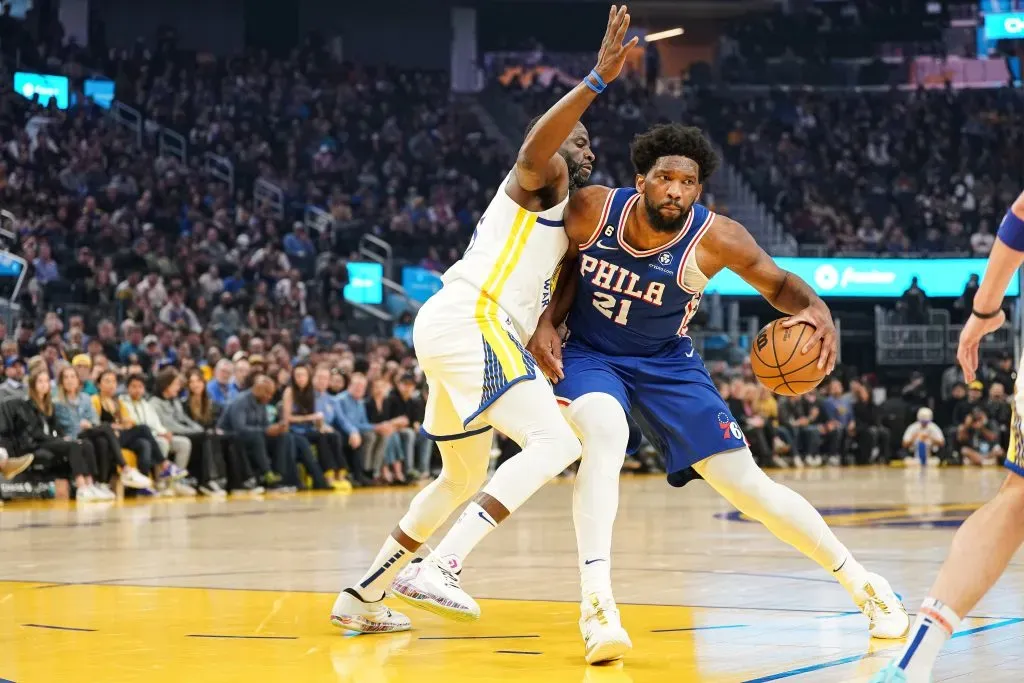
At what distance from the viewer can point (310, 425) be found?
52.9 feet

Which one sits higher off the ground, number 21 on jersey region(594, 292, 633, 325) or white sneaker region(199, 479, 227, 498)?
number 21 on jersey region(594, 292, 633, 325)

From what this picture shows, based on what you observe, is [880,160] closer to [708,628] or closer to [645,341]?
[645,341]

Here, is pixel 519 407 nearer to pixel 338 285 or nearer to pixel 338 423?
pixel 338 423

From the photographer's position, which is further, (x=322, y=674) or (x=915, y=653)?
(x=322, y=674)

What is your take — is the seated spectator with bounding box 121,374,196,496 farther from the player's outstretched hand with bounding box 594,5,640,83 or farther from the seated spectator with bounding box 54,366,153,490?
the player's outstretched hand with bounding box 594,5,640,83

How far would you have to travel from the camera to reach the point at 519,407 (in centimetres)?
521

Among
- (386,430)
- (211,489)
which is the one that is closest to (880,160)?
(386,430)

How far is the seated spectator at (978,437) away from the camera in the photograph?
2300 cm

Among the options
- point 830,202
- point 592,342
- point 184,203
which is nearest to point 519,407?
point 592,342

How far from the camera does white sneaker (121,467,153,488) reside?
45.8ft

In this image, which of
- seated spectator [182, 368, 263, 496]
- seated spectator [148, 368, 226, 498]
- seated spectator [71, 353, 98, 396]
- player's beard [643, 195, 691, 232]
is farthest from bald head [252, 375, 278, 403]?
player's beard [643, 195, 691, 232]

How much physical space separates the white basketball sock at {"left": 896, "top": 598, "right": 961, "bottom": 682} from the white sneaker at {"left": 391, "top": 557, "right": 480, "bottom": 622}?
1.74m

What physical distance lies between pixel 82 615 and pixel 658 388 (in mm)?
2589

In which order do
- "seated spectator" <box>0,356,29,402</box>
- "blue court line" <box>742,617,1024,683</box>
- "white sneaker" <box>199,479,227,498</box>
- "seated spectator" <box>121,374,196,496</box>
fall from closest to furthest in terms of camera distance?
"blue court line" <box>742,617,1024,683</box>
"seated spectator" <box>0,356,29,402</box>
"seated spectator" <box>121,374,196,496</box>
"white sneaker" <box>199,479,227,498</box>
